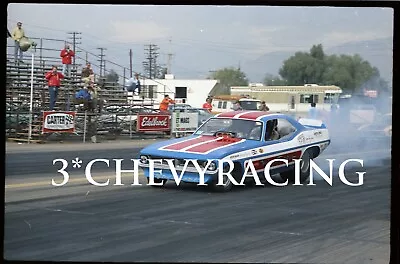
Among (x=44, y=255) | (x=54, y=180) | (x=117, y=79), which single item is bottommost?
(x=44, y=255)

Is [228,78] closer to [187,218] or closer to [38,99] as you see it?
[187,218]

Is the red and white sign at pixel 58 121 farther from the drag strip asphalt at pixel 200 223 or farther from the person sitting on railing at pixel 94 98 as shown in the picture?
the drag strip asphalt at pixel 200 223

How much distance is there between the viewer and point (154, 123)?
7.66m

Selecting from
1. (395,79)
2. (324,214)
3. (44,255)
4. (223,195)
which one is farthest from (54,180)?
(395,79)

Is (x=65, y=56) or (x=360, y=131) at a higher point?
(x=65, y=56)

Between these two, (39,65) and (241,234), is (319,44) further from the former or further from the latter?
(39,65)

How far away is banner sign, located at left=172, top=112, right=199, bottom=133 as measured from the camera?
7.61 meters

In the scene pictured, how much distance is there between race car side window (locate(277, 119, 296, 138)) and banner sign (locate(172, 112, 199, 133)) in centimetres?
57

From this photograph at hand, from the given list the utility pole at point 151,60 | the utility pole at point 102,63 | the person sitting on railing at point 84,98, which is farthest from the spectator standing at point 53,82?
the utility pole at point 151,60

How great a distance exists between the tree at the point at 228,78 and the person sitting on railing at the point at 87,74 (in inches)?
32.4

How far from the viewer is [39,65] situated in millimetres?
7527

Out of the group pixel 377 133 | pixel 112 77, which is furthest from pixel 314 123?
pixel 112 77

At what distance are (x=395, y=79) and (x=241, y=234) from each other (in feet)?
4.75

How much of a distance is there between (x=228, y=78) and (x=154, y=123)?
0.60 meters
